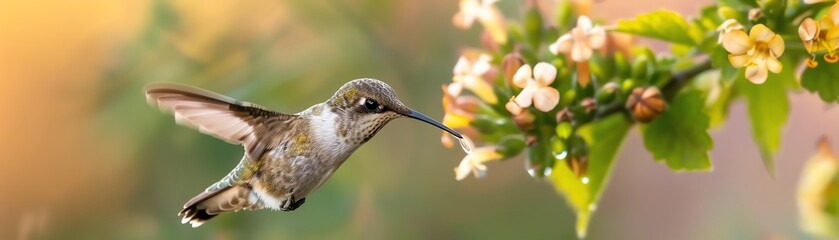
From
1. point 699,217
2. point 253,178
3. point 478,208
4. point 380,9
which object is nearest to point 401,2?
point 380,9

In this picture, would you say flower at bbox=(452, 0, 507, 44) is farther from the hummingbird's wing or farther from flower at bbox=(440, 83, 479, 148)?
the hummingbird's wing

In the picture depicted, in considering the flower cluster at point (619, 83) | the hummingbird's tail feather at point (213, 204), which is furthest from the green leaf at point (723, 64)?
the hummingbird's tail feather at point (213, 204)

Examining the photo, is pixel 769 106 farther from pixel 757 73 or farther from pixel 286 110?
pixel 286 110

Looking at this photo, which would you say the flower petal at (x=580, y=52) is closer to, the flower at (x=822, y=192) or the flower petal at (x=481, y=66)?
the flower petal at (x=481, y=66)

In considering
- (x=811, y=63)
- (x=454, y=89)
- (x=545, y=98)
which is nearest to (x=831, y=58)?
(x=811, y=63)

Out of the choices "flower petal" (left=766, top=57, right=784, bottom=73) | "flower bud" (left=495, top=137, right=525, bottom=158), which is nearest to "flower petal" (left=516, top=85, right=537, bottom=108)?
"flower bud" (left=495, top=137, right=525, bottom=158)
